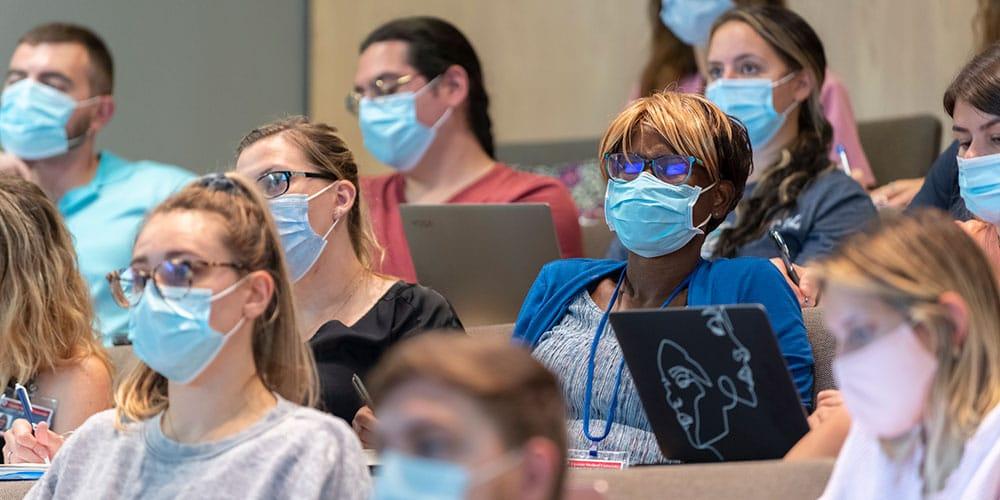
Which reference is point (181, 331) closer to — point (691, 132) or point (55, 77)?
point (691, 132)

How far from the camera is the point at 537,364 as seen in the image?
161 cm

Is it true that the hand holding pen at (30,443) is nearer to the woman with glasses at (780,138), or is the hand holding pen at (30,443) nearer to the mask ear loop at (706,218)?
the mask ear loop at (706,218)

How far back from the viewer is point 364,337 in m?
2.76

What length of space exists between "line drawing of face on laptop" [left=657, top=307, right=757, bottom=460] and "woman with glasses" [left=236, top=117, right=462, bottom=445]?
2.18 ft

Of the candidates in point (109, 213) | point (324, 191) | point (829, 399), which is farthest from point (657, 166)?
point (109, 213)

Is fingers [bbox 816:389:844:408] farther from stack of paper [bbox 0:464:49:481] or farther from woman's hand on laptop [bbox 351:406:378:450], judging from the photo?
stack of paper [bbox 0:464:49:481]

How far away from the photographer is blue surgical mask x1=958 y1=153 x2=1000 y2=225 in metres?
2.64

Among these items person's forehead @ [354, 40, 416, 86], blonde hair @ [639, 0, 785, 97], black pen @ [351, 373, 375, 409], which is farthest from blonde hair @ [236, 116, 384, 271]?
blonde hair @ [639, 0, 785, 97]

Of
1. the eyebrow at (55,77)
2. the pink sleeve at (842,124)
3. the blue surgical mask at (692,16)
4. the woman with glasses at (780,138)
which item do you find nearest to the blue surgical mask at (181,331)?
the woman with glasses at (780,138)

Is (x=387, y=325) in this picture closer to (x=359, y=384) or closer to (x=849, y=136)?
(x=359, y=384)

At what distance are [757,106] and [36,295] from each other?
5.64 ft

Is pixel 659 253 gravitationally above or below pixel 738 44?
below

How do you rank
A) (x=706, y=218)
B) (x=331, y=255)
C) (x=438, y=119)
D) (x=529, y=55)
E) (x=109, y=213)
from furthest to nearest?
(x=529, y=55), (x=109, y=213), (x=438, y=119), (x=331, y=255), (x=706, y=218)

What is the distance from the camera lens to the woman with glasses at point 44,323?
9.23 ft
